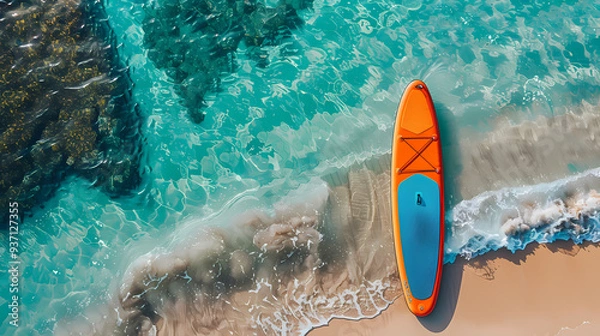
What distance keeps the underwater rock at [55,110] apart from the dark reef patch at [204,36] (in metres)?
1.01

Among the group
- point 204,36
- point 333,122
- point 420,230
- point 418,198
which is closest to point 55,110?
point 204,36

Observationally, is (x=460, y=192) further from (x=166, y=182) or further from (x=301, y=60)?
(x=166, y=182)

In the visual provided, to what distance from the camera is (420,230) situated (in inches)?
291

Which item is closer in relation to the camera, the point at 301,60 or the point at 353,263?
the point at 353,263

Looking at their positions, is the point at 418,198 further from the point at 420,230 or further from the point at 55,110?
the point at 55,110

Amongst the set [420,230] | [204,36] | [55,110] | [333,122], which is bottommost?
[420,230]

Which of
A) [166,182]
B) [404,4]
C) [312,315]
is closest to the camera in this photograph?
[312,315]

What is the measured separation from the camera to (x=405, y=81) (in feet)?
26.9

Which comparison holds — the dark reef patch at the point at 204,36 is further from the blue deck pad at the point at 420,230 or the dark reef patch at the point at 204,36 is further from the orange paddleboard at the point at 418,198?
the blue deck pad at the point at 420,230

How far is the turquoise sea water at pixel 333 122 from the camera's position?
7.67m

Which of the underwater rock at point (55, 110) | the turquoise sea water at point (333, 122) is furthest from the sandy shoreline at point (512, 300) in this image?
the underwater rock at point (55, 110)

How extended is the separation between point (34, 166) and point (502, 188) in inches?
326

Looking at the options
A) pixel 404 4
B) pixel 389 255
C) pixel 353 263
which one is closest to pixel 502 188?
pixel 389 255

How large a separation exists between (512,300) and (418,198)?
2.27 meters
